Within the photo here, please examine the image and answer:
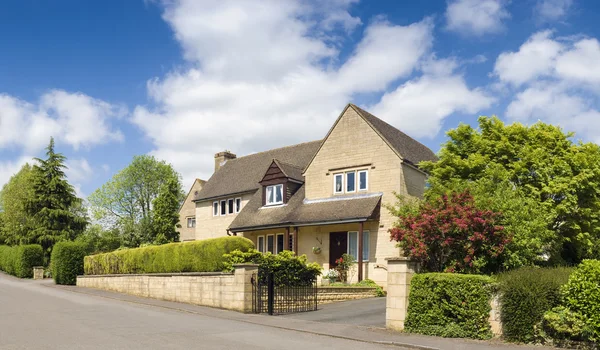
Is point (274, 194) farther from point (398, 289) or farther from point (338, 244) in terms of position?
point (398, 289)

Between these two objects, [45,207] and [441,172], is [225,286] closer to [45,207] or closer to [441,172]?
[441,172]

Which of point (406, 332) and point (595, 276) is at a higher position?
point (595, 276)

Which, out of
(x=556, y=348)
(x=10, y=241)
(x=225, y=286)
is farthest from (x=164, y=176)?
(x=556, y=348)

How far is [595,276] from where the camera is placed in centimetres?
1199

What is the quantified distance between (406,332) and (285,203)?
20.0 m

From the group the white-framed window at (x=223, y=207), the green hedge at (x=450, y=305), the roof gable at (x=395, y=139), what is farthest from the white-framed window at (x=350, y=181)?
the green hedge at (x=450, y=305)

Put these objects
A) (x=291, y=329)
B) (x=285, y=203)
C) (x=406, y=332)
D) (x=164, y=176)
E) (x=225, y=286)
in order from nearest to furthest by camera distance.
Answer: (x=406, y=332) → (x=291, y=329) → (x=225, y=286) → (x=285, y=203) → (x=164, y=176)

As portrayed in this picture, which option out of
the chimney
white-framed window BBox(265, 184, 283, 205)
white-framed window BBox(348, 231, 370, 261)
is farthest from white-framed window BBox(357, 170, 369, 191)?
the chimney

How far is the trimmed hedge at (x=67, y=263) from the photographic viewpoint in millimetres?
34188

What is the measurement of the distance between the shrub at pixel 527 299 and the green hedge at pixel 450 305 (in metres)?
0.51

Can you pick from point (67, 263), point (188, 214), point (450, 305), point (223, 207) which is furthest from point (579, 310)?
point (188, 214)

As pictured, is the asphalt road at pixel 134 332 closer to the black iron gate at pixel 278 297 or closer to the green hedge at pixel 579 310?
the black iron gate at pixel 278 297

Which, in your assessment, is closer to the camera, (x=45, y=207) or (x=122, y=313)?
(x=122, y=313)

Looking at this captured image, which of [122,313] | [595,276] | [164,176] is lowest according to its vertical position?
[122,313]
